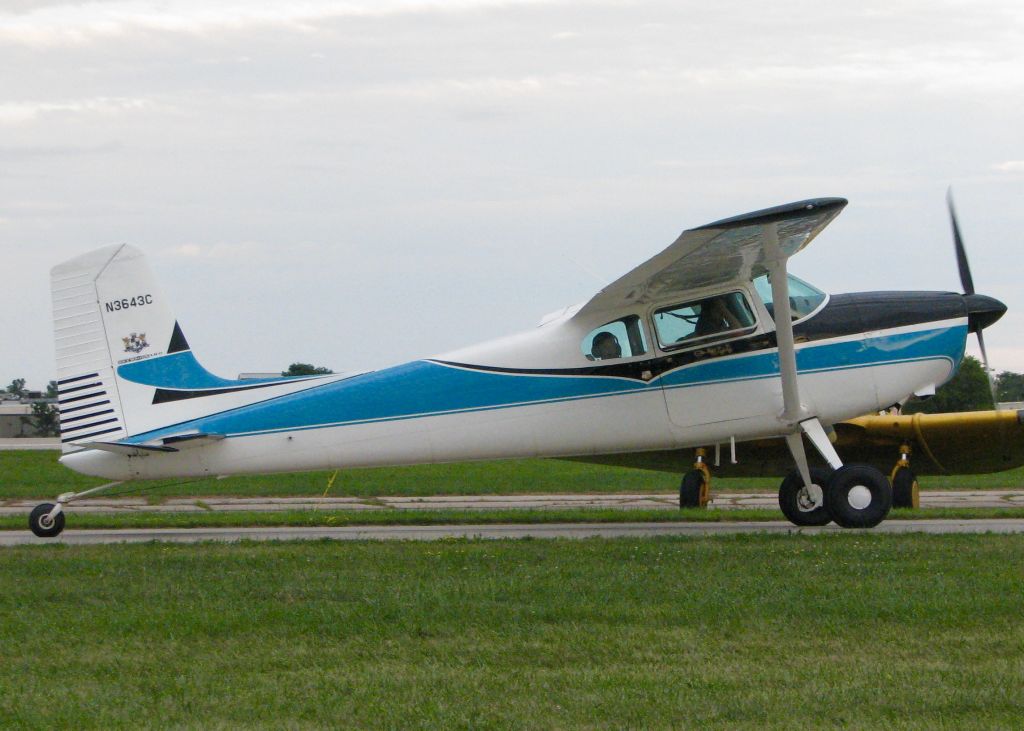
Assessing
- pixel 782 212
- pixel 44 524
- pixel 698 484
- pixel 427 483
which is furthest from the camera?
pixel 427 483

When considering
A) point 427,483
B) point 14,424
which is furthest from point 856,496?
point 14,424

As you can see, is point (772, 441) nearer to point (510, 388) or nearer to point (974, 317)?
point (974, 317)

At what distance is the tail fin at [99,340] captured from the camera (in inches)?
541

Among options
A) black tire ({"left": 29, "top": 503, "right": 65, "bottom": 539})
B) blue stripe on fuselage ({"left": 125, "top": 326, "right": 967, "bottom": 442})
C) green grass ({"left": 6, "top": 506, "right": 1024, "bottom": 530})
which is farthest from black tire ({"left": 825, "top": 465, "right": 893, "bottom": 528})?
black tire ({"left": 29, "top": 503, "right": 65, "bottom": 539})

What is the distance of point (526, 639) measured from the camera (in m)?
7.46

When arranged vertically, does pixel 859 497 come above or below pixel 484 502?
above

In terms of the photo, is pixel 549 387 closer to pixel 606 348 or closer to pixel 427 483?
pixel 606 348

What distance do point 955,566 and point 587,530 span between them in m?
5.50

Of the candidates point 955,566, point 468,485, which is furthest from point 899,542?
point 468,485

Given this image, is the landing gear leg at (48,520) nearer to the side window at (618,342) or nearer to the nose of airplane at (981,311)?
the side window at (618,342)

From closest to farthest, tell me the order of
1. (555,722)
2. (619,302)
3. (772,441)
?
(555,722) → (619,302) → (772,441)

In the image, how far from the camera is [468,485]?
29234mm

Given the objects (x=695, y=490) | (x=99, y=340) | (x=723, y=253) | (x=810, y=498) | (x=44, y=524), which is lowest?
(x=695, y=490)

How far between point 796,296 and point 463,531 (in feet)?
15.8
